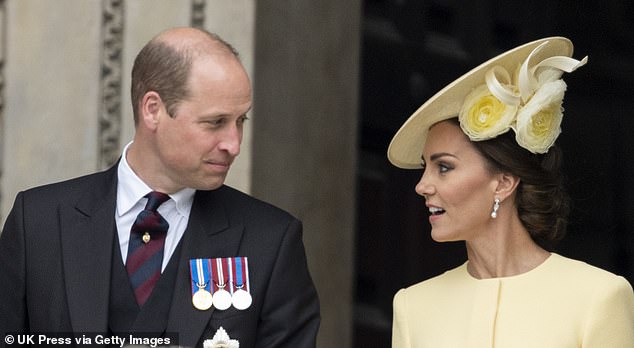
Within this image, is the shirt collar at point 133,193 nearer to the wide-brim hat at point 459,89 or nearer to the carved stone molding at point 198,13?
the wide-brim hat at point 459,89

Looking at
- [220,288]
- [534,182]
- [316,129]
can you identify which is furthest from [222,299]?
[316,129]

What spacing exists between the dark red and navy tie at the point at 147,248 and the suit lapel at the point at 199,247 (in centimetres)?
8

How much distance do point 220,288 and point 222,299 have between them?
4 centimetres

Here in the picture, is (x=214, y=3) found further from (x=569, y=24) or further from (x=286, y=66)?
(x=569, y=24)

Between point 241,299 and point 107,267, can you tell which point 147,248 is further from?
point 241,299

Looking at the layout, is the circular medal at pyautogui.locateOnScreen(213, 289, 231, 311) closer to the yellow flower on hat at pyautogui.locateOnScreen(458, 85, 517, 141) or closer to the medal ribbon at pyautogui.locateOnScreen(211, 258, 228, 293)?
the medal ribbon at pyautogui.locateOnScreen(211, 258, 228, 293)

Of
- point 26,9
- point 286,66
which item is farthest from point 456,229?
point 26,9

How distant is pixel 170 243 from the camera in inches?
189

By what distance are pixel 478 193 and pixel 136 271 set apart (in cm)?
112

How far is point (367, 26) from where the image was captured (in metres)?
7.54

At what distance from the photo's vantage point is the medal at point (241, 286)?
4.68m

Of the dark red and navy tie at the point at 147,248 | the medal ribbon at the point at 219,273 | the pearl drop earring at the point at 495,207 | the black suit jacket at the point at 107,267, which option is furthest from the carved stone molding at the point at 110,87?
the pearl drop earring at the point at 495,207

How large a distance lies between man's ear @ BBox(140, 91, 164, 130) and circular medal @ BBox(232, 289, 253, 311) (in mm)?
595

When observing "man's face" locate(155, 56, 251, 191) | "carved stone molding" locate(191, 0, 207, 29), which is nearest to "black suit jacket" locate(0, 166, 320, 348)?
"man's face" locate(155, 56, 251, 191)
